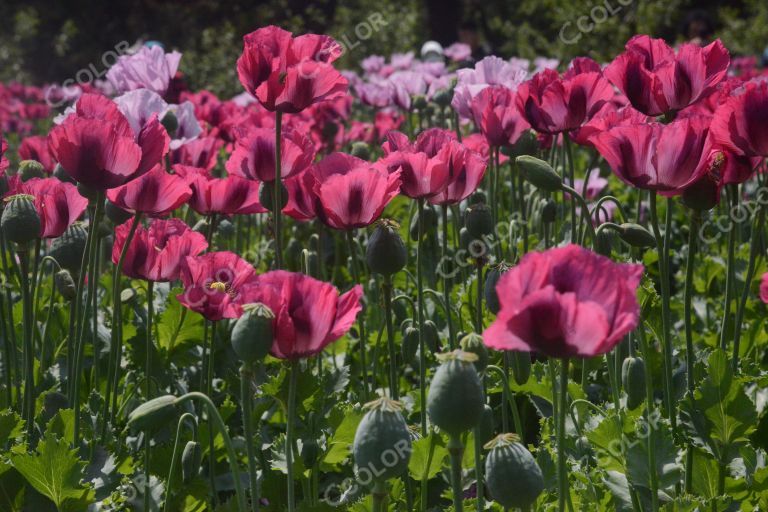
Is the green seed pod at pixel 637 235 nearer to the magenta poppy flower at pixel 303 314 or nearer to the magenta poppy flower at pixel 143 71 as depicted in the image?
the magenta poppy flower at pixel 303 314

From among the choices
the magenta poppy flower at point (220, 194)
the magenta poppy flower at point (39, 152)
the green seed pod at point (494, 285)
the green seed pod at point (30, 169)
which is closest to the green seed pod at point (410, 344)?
the green seed pod at point (494, 285)

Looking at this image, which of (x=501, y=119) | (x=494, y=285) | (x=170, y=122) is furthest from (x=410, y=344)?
(x=170, y=122)

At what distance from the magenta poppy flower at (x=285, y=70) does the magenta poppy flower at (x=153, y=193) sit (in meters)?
0.23

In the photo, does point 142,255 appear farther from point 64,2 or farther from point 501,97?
point 64,2

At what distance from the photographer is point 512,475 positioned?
1.12 meters

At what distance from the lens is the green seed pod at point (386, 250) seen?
1494 millimetres

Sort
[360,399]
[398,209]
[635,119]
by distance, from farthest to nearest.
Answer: [398,209]
[360,399]
[635,119]

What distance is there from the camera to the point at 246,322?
3.74 feet

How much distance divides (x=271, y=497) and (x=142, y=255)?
54 cm

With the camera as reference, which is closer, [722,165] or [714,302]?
[722,165]

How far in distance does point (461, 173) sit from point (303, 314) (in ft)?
2.46

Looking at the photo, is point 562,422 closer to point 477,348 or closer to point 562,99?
point 477,348

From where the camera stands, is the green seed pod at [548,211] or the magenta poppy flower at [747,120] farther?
the green seed pod at [548,211]

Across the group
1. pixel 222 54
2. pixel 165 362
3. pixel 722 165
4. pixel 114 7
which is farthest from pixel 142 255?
pixel 114 7
